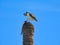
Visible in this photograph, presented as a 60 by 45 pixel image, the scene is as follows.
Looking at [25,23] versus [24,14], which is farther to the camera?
[24,14]

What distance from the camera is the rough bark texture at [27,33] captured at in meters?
17.2

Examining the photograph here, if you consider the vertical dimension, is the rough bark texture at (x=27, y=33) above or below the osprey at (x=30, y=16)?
below

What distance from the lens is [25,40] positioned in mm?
17156

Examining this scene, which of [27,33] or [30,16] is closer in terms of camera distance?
[27,33]

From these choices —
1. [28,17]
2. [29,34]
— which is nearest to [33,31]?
[29,34]

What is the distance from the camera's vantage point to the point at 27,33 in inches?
680

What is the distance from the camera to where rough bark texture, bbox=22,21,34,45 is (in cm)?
1716

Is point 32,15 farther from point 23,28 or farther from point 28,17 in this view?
point 23,28

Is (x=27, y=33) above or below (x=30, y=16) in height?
below

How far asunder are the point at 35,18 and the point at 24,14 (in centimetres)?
111

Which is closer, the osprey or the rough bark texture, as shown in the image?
the rough bark texture

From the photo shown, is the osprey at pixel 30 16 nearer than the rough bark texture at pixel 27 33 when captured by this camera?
No

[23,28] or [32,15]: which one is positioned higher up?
[32,15]

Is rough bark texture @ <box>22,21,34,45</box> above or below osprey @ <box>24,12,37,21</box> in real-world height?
below
